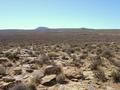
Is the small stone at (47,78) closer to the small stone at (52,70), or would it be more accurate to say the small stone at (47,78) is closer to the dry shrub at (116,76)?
the small stone at (52,70)

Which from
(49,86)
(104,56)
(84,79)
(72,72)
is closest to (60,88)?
(49,86)

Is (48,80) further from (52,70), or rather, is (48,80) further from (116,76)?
(116,76)

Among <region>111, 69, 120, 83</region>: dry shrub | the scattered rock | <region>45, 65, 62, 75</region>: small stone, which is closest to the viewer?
the scattered rock

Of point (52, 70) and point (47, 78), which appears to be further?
point (52, 70)

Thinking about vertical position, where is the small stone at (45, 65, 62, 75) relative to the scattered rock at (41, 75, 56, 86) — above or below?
above

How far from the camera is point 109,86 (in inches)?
319

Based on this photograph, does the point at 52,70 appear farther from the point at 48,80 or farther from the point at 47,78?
the point at 48,80

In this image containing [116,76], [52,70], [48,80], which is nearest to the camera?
[48,80]

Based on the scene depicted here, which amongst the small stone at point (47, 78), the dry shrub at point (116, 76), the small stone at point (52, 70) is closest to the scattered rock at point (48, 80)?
the small stone at point (47, 78)

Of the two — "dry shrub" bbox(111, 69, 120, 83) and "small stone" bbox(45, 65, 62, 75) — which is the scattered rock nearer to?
"small stone" bbox(45, 65, 62, 75)

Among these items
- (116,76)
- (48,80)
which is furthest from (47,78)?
(116,76)

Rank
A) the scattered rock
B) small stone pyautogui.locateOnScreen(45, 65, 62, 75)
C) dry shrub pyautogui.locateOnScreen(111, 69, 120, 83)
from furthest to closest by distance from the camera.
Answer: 1. small stone pyautogui.locateOnScreen(45, 65, 62, 75)
2. dry shrub pyautogui.locateOnScreen(111, 69, 120, 83)
3. the scattered rock

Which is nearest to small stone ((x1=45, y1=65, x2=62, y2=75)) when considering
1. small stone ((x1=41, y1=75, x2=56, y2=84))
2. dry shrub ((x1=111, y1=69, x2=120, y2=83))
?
small stone ((x1=41, y1=75, x2=56, y2=84))

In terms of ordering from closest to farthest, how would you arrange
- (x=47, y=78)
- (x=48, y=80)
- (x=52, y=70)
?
(x=48, y=80) → (x=47, y=78) → (x=52, y=70)
